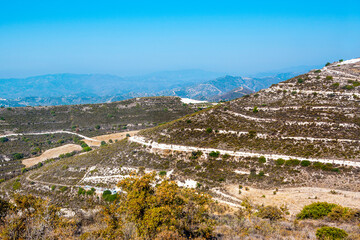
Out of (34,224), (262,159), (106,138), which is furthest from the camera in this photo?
(106,138)

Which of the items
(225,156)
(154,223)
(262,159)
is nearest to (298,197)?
(262,159)

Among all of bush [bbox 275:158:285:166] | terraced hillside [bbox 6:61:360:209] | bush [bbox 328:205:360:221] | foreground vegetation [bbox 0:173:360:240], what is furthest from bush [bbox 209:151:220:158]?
foreground vegetation [bbox 0:173:360:240]

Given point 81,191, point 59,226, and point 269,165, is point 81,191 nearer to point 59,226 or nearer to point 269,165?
point 59,226

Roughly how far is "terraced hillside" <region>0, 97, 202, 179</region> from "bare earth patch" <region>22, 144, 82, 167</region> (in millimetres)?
4350

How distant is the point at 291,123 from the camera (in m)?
50.3

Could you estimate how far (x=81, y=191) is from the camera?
157 feet

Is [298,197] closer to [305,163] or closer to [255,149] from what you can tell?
[305,163]

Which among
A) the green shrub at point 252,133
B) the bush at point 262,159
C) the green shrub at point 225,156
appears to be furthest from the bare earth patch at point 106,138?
the bush at point 262,159

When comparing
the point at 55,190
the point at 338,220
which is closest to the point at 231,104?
the point at 338,220

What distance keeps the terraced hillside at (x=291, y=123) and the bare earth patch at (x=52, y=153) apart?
4094cm

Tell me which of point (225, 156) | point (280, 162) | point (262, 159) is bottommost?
point (225, 156)

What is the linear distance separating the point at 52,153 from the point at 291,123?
273 feet

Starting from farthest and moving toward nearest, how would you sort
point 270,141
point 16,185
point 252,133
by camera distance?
point 16,185 → point 252,133 → point 270,141

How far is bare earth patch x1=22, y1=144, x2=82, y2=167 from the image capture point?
7751 centimetres
